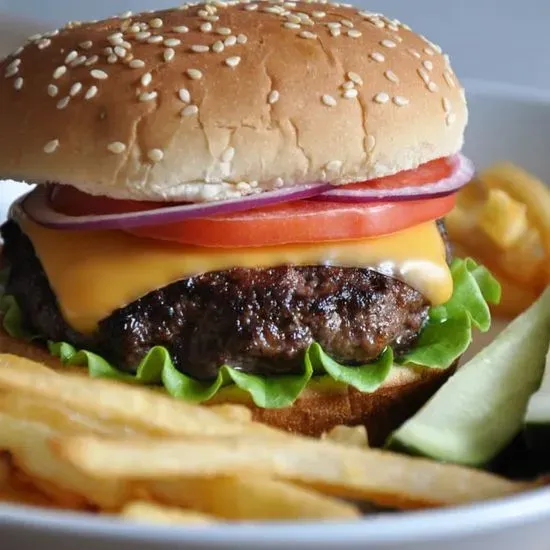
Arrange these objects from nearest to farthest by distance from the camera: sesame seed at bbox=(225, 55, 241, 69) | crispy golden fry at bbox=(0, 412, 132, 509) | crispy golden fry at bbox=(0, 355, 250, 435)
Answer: crispy golden fry at bbox=(0, 412, 132, 509)
crispy golden fry at bbox=(0, 355, 250, 435)
sesame seed at bbox=(225, 55, 241, 69)

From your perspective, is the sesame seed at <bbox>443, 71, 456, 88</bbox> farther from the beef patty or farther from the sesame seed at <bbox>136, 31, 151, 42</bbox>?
the sesame seed at <bbox>136, 31, 151, 42</bbox>

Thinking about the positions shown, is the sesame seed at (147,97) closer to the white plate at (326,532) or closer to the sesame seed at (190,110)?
the sesame seed at (190,110)

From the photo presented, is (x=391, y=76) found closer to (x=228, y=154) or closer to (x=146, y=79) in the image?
(x=228, y=154)

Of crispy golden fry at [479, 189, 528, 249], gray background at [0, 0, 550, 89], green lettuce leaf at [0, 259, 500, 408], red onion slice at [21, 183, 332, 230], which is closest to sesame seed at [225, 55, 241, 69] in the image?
red onion slice at [21, 183, 332, 230]

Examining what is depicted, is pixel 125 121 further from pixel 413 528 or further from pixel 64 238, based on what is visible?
pixel 413 528

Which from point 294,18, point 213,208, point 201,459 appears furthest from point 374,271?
point 201,459

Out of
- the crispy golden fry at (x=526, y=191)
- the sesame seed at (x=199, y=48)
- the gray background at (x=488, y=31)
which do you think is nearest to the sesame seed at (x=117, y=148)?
the sesame seed at (x=199, y=48)
